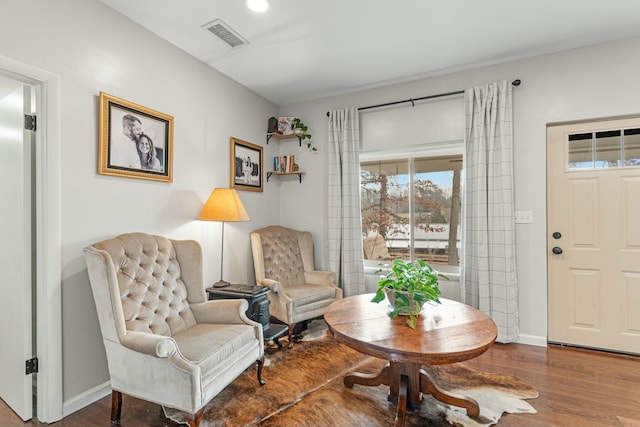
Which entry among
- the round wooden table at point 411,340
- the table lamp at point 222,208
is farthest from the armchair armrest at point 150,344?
the table lamp at point 222,208

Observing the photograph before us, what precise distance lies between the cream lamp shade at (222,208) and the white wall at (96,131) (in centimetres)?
18

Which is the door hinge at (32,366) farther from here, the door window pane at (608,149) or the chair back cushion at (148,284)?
the door window pane at (608,149)

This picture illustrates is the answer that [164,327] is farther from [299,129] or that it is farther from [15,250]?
[299,129]

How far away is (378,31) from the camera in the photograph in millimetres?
2576

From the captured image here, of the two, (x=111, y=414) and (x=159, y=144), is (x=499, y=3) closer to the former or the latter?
(x=159, y=144)

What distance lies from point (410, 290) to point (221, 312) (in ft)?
4.34

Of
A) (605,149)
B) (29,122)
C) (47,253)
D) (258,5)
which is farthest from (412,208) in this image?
(29,122)

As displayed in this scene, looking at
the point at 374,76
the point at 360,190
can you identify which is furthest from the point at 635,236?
the point at 374,76

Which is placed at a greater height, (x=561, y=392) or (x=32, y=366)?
(x=32, y=366)

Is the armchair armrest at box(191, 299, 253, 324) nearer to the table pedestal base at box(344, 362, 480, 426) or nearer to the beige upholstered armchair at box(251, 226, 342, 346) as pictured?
the beige upholstered armchair at box(251, 226, 342, 346)

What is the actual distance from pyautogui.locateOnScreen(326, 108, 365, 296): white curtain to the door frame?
8.14 ft

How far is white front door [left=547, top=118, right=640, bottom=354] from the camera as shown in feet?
8.86

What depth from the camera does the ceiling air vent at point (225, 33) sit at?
8.04ft

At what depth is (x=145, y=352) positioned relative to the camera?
5.46 feet
